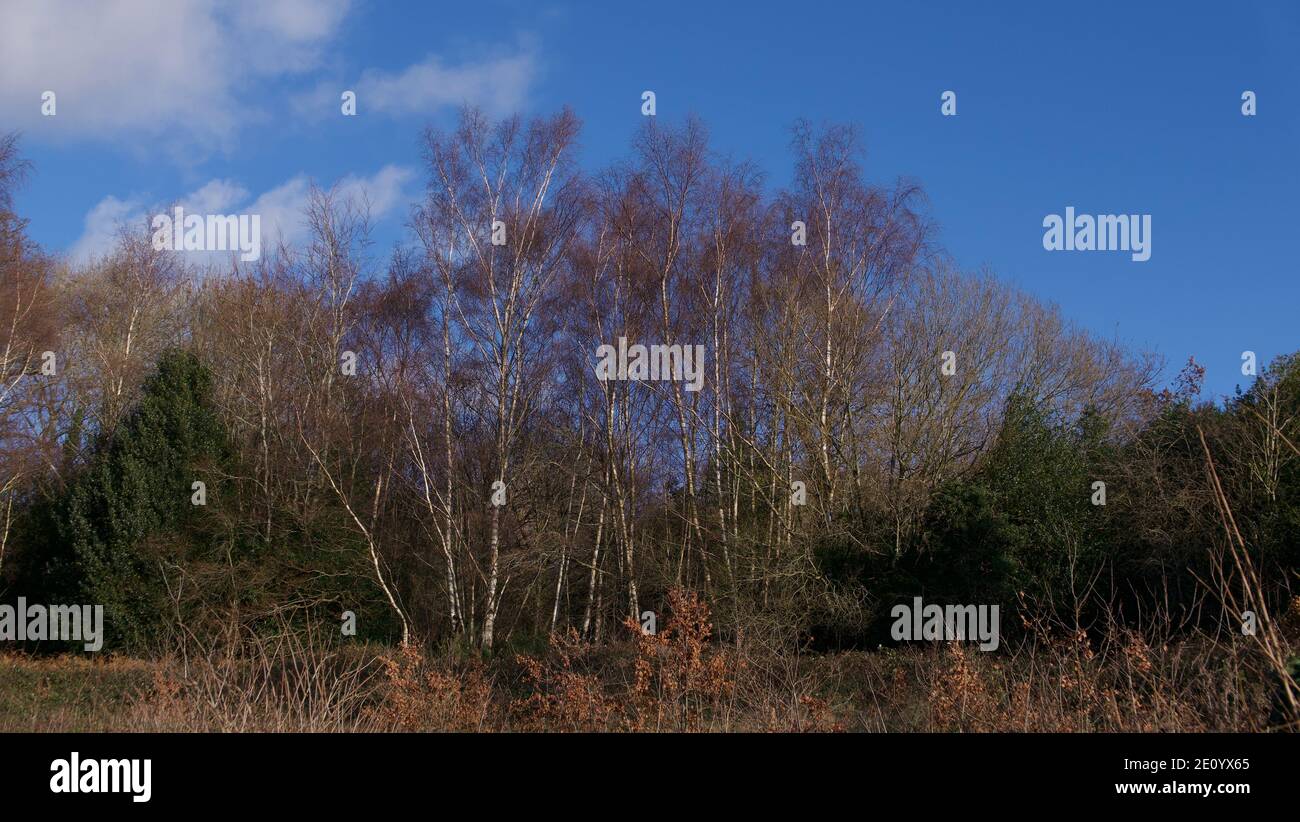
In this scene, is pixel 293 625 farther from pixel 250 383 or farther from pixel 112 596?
pixel 250 383

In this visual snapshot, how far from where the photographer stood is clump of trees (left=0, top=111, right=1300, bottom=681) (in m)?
21.1

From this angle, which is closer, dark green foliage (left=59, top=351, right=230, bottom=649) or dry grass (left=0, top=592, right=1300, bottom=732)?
dry grass (left=0, top=592, right=1300, bottom=732)

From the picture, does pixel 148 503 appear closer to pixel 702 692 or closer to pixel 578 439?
pixel 578 439

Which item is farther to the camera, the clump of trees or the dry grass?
the clump of trees

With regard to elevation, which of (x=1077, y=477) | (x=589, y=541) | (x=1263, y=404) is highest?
(x=1263, y=404)

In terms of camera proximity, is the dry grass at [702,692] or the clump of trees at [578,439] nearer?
the dry grass at [702,692]

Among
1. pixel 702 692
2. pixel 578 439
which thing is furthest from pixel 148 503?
pixel 702 692

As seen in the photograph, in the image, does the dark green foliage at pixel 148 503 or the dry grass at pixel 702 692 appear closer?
the dry grass at pixel 702 692

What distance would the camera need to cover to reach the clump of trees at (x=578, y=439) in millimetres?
21062

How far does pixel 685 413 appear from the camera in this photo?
90.2 ft

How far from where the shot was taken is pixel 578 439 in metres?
30.2
